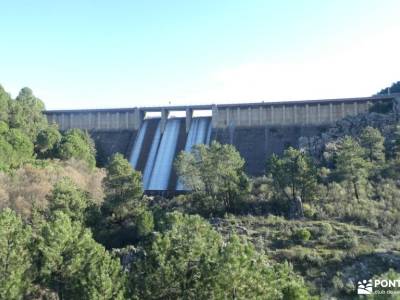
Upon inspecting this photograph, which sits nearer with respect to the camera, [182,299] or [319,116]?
[182,299]

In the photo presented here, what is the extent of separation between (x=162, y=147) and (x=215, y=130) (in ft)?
22.9

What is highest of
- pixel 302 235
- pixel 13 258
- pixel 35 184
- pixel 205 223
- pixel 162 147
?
pixel 162 147

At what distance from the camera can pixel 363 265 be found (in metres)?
28.3

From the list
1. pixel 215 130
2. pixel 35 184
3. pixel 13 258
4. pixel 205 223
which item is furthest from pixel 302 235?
pixel 215 130

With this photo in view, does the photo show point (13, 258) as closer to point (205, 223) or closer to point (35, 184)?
A: point (205, 223)

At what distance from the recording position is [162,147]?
6184 cm

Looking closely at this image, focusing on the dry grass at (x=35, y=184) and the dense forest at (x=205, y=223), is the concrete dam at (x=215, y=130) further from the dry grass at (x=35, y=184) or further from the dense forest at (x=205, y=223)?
the dry grass at (x=35, y=184)

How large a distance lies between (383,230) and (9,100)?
4550cm

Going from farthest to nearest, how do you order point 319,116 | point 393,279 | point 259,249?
1. point 319,116
2. point 259,249
3. point 393,279

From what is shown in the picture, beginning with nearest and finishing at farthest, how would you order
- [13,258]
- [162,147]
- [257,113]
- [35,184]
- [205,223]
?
[13,258], [205,223], [35,184], [162,147], [257,113]

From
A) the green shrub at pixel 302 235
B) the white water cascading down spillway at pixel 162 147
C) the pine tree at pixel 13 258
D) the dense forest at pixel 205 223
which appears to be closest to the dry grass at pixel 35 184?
the dense forest at pixel 205 223

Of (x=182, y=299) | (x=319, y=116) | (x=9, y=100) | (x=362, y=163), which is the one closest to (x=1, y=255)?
(x=182, y=299)

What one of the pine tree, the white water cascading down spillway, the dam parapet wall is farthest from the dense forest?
the white water cascading down spillway

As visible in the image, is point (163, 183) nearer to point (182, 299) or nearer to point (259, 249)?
point (259, 249)
